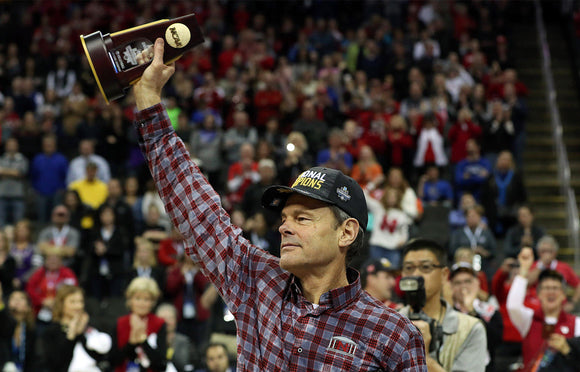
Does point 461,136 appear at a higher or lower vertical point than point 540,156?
higher

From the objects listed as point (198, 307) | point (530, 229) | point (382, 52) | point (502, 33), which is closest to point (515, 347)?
point (530, 229)

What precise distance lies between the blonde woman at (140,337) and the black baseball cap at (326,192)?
4399 mm

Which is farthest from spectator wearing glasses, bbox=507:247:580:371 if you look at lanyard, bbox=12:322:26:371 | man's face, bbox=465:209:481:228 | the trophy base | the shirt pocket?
lanyard, bbox=12:322:26:371

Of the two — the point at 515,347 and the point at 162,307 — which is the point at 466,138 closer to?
the point at 515,347

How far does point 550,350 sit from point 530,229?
17.2 feet

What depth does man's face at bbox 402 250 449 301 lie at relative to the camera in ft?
14.9

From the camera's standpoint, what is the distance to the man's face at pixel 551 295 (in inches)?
260

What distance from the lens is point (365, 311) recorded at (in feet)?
9.19

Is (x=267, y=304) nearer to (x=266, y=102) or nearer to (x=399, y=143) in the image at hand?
(x=399, y=143)

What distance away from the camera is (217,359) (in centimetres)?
734

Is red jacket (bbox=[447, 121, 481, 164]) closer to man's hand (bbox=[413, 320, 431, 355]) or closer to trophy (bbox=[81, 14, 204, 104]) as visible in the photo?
man's hand (bbox=[413, 320, 431, 355])

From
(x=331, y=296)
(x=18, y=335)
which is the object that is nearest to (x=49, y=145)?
(x=18, y=335)

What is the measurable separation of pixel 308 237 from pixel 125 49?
0.91 meters

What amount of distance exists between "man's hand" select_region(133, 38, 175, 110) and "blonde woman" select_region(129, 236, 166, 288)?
24.5 ft
